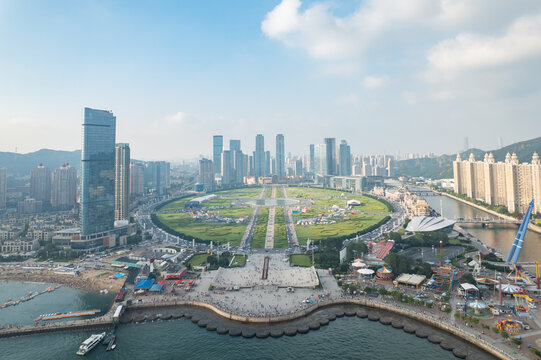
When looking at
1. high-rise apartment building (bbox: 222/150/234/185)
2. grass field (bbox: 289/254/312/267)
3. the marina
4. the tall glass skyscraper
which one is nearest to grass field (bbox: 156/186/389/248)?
grass field (bbox: 289/254/312/267)

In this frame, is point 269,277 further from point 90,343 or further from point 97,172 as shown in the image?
point 97,172

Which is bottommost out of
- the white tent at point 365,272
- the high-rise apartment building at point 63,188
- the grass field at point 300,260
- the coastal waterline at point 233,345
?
A: the coastal waterline at point 233,345

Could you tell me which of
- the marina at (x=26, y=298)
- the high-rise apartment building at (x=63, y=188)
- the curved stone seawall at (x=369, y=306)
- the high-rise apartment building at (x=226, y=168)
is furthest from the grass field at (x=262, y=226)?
the high-rise apartment building at (x=226, y=168)

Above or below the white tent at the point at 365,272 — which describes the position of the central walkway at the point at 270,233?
above

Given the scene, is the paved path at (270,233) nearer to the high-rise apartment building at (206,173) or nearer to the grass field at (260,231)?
the grass field at (260,231)

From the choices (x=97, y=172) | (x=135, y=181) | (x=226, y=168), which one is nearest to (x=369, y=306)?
(x=97, y=172)
